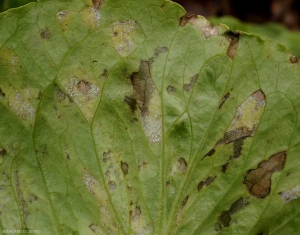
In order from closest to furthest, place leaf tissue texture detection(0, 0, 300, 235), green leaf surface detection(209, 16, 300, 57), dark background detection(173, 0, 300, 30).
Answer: leaf tissue texture detection(0, 0, 300, 235)
green leaf surface detection(209, 16, 300, 57)
dark background detection(173, 0, 300, 30)

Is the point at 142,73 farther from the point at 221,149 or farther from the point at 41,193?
the point at 41,193

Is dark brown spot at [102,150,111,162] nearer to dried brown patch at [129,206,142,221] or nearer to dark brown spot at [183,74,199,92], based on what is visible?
dried brown patch at [129,206,142,221]

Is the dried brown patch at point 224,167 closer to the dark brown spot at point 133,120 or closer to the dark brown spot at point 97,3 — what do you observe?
the dark brown spot at point 133,120

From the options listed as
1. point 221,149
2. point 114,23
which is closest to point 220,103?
point 221,149

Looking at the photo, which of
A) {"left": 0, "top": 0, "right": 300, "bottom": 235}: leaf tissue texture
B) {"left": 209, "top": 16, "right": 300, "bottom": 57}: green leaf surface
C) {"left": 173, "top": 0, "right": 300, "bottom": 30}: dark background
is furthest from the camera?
{"left": 173, "top": 0, "right": 300, "bottom": 30}: dark background

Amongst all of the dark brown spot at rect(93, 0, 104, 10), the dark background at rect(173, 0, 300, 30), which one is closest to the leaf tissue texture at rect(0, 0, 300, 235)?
the dark brown spot at rect(93, 0, 104, 10)

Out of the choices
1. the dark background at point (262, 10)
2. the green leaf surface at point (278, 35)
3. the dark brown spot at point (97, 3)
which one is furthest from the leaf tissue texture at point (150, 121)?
the dark background at point (262, 10)

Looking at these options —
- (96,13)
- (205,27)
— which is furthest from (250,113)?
(96,13)
